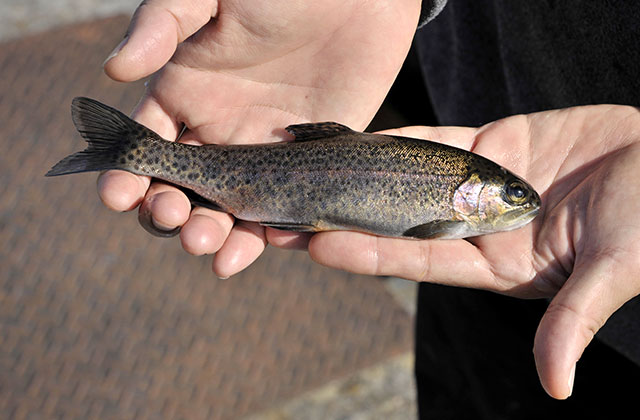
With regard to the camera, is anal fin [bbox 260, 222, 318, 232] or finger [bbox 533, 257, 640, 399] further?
anal fin [bbox 260, 222, 318, 232]

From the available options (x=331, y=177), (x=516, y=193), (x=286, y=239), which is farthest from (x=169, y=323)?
(x=516, y=193)


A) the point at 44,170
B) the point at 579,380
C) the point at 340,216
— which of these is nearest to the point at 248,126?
the point at 340,216

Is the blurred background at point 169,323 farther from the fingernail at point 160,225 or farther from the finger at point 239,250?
the fingernail at point 160,225

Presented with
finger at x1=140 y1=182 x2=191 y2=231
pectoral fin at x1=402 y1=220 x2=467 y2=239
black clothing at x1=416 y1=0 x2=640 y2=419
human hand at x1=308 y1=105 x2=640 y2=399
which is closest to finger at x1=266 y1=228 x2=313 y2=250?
human hand at x1=308 y1=105 x2=640 y2=399

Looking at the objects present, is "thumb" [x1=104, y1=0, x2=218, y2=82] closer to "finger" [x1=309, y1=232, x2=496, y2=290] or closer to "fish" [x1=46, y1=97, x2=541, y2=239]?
"fish" [x1=46, y1=97, x2=541, y2=239]

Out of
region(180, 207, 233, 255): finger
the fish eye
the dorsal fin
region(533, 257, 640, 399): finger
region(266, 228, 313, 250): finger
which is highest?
the dorsal fin

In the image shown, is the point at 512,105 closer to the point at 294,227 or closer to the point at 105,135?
the point at 294,227

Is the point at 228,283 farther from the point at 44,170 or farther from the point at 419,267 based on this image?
the point at 419,267
